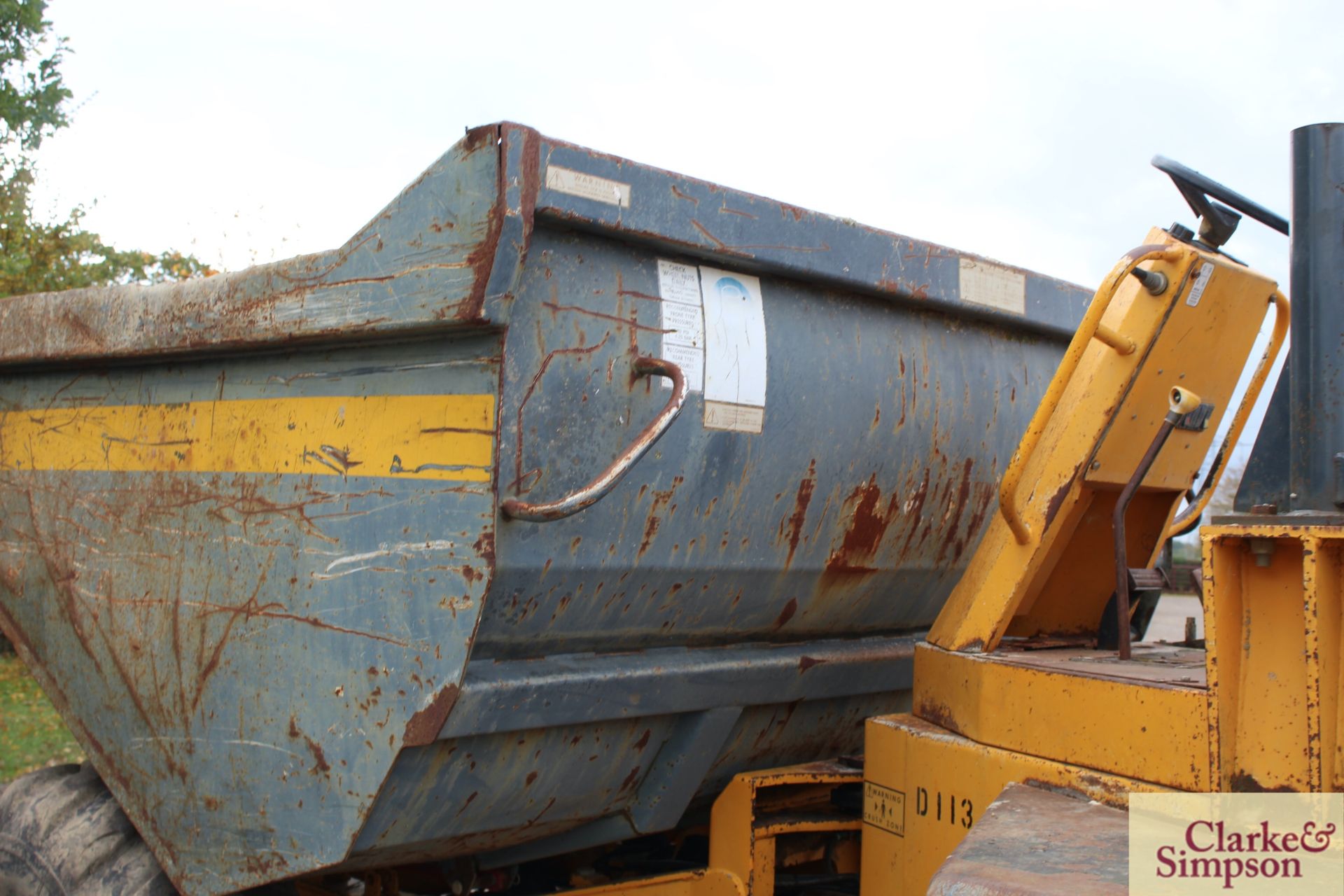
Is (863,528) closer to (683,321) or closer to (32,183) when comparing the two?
(683,321)

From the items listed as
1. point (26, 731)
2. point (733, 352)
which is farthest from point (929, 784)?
point (26, 731)

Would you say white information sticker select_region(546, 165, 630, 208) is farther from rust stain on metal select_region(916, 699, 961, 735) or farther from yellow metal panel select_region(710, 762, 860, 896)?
yellow metal panel select_region(710, 762, 860, 896)


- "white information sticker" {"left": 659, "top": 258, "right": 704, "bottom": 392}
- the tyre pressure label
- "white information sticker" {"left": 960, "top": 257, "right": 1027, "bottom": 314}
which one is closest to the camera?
"white information sticker" {"left": 659, "top": 258, "right": 704, "bottom": 392}

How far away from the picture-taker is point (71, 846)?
2.79 meters

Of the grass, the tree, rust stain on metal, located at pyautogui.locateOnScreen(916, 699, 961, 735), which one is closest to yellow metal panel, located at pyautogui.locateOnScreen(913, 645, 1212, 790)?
rust stain on metal, located at pyautogui.locateOnScreen(916, 699, 961, 735)

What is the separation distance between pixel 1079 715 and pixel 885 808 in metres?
0.54

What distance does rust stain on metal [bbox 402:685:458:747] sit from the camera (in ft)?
6.93

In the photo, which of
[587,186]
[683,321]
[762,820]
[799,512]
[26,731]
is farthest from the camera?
[26,731]

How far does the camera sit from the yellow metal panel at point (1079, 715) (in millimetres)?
1943

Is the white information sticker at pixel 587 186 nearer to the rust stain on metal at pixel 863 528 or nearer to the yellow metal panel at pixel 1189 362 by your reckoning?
the rust stain on metal at pixel 863 528

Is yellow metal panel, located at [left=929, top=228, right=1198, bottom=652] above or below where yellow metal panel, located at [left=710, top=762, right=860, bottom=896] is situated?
above

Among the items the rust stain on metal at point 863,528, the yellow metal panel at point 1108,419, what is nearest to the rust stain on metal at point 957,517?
the rust stain on metal at point 863,528

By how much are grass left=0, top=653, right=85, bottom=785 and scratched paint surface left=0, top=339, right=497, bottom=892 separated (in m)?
2.49

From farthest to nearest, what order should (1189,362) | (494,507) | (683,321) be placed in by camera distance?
(1189,362), (683,321), (494,507)
